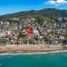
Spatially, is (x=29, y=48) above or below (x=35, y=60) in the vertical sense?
above

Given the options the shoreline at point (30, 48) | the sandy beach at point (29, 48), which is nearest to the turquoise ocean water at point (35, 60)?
the shoreline at point (30, 48)

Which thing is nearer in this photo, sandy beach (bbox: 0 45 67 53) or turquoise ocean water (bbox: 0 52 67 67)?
turquoise ocean water (bbox: 0 52 67 67)

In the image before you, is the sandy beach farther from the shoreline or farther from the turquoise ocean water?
the turquoise ocean water

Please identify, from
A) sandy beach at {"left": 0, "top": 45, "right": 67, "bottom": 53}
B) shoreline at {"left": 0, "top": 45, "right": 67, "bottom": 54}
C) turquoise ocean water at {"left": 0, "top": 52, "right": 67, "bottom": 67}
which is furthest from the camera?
sandy beach at {"left": 0, "top": 45, "right": 67, "bottom": 53}

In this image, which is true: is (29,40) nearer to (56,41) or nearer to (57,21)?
(56,41)

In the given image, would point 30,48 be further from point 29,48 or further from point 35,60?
point 35,60

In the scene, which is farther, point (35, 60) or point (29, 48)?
point (29, 48)

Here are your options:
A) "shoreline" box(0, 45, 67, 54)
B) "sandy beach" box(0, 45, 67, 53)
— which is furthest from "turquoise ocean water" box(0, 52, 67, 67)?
"sandy beach" box(0, 45, 67, 53)

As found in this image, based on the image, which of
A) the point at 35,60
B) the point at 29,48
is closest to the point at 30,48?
the point at 29,48
